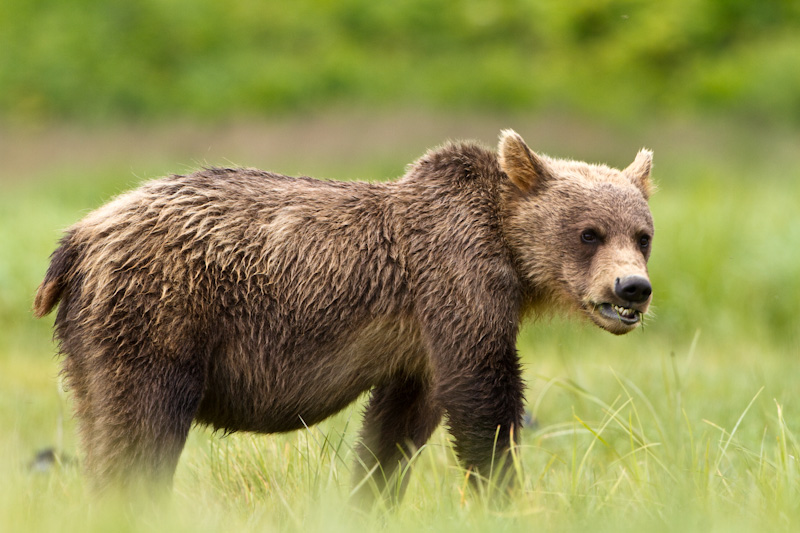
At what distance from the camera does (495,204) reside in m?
4.68

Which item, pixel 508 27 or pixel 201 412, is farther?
pixel 508 27

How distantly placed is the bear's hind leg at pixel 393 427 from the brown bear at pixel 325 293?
0.02 meters

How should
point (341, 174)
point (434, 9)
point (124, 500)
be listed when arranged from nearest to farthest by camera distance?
point (124, 500) < point (341, 174) < point (434, 9)

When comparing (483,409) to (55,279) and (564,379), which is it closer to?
(564,379)

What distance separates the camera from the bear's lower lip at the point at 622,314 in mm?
4324

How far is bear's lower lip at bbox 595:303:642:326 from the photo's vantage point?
170 inches

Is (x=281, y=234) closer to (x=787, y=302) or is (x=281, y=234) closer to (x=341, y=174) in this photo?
(x=787, y=302)

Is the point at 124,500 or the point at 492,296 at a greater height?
the point at 492,296

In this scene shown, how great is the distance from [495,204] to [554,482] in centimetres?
134

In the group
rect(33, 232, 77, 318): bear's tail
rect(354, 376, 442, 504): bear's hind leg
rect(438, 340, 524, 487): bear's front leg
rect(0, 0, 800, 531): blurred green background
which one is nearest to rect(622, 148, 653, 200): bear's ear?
rect(438, 340, 524, 487): bear's front leg

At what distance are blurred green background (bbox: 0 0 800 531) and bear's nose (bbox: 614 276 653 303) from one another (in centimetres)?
240

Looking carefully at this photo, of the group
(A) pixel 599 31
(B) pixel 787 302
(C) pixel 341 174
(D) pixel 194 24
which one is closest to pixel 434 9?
(A) pixel 599 31

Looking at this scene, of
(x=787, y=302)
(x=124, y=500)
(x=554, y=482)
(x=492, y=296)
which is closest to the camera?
(x=124, y=500)

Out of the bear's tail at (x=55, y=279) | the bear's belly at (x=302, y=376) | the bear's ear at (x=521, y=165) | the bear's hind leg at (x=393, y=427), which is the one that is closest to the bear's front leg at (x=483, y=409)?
the bear's belly at (x=302, y=376)
